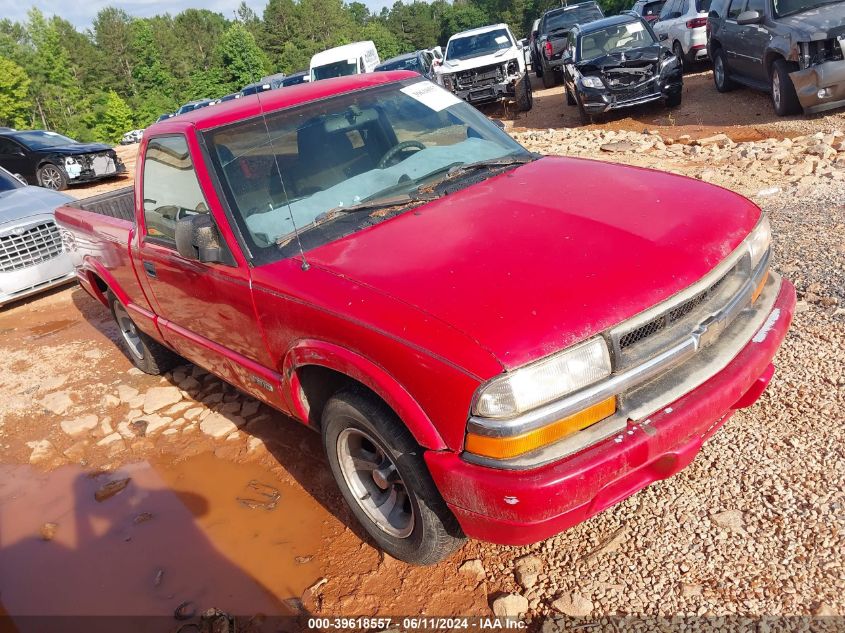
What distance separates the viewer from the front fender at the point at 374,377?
89.7 inches

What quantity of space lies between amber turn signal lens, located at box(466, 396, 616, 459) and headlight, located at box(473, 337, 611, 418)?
A: 8cm

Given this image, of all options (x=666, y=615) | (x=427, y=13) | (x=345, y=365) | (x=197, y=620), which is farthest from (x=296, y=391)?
(x=427, y=13)

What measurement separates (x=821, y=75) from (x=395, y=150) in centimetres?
708

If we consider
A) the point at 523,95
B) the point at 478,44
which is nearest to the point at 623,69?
the point at 523,95

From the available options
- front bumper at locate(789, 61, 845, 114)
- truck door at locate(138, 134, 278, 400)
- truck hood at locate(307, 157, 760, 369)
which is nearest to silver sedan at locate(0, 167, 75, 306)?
truck door at locate(138, 134, 278, 400)

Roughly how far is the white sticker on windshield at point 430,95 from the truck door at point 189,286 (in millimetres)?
1299

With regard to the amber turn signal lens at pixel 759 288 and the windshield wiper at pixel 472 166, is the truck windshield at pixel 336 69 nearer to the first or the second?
the windshield wiper at pixel 472 166

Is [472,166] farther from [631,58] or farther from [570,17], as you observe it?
[570,17]

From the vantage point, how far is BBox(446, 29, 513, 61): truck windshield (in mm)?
15602

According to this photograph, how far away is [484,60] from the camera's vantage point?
15.0 metres

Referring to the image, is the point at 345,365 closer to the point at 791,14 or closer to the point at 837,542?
the point at 837,542

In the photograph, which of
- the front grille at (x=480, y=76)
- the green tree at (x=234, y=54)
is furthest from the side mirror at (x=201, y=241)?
the green tree at (x=234, y=54)

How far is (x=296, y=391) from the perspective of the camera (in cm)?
301

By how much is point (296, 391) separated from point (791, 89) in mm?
8792
